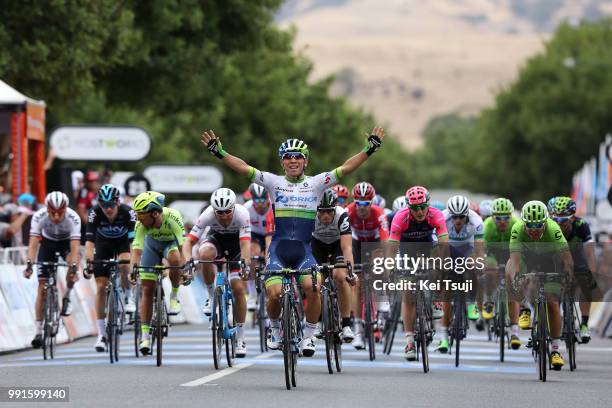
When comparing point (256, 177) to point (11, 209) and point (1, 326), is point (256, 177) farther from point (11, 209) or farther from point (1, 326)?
point (11, 209)

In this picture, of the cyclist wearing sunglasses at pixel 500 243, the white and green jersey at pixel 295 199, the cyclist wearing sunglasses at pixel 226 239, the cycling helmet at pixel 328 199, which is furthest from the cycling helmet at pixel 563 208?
the white and green jersey at pixel 295 199

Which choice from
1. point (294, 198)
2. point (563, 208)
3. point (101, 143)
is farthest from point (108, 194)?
point (101, 143)

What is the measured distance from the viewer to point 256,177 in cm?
1591

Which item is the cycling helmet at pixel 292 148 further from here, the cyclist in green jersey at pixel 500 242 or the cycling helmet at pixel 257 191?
the cycling helmet at pixel 257 191

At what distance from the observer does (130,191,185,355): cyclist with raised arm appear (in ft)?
59.4

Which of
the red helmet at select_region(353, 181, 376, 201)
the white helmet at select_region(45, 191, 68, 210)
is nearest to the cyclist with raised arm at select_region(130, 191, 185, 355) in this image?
the white helmet at select_region(45, 191, 68, 210)

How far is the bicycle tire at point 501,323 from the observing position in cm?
1959

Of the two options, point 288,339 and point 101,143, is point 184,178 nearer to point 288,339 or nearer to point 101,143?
point 101,143

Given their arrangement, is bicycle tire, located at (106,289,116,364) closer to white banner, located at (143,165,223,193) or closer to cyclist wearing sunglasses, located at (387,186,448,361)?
cyclist wearing sunglasses, located at (387,186,448,361)

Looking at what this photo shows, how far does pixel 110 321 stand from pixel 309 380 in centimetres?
343

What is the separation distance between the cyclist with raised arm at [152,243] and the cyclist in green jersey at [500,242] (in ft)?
13.4

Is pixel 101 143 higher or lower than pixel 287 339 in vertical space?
higher

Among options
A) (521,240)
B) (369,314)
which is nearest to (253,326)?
(369,314)

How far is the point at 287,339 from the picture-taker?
1480 cm
